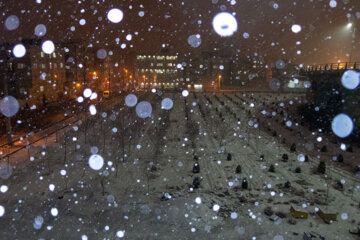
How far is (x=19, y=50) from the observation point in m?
38.5

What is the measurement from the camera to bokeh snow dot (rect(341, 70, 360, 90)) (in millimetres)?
22295

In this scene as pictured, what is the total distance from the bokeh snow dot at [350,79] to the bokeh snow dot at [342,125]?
2.38 meters

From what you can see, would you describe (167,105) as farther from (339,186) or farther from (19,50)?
(339,186)

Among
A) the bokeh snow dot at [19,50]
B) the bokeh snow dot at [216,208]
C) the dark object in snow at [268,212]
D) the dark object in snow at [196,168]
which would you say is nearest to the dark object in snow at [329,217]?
the dark object in snow at [268,212]

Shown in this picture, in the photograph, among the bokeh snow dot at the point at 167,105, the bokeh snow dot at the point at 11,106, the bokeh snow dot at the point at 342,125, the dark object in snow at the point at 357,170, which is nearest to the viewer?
the dark object in snow at the point at 357,170

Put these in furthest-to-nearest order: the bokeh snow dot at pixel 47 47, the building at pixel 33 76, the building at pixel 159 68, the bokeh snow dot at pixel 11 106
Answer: the building at pixel 159 68 < the bokeh snow dot at pixel 47 47 < the building at pixel 33 76 < the bokeh snow dot at pixel 11 106

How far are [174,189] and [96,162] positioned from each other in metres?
5.39

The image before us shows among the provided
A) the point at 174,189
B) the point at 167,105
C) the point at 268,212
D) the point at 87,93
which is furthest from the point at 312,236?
the point at 87,93

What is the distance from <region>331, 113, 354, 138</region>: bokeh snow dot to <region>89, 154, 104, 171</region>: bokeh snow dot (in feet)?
54.5

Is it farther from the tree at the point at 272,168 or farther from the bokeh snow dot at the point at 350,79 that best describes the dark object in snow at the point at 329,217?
the bokeh snow dot at the point at 350,79

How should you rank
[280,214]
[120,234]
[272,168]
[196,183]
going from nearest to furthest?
[120,234] → [280,214] → [196,183] → [272,168]

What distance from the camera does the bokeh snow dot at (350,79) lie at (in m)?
22.3

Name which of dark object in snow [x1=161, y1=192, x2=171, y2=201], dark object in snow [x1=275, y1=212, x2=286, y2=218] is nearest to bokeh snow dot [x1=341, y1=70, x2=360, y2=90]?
dark object in snow [x1=275, y1=212, x2=286, y2=218]

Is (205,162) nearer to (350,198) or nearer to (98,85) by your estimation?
(350,198)
